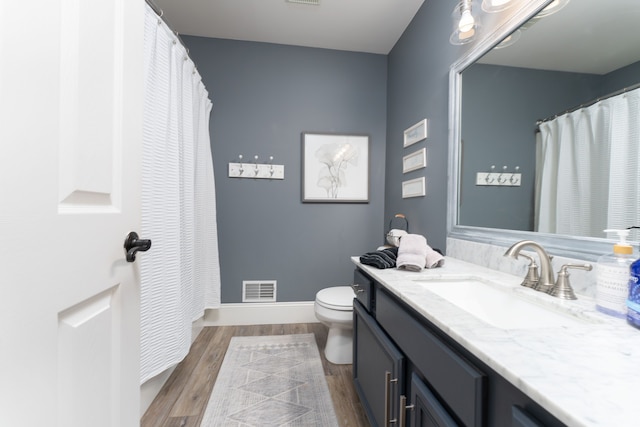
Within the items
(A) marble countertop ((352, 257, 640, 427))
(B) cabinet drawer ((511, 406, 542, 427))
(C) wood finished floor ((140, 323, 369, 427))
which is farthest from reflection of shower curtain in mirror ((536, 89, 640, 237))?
(C) wood finished floor ((140, 323, 369, 427))

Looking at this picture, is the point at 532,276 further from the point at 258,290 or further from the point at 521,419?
the point at 258,290

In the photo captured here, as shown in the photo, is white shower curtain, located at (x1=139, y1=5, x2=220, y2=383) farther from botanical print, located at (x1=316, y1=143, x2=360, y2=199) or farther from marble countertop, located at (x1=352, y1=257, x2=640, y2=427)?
marble countertop, located at (x1=352, y1=257, x2=640, y2=427)

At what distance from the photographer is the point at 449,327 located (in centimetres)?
59

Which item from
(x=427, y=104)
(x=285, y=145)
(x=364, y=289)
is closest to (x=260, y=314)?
(x=364, y=289)

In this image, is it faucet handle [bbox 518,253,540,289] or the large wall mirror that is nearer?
the large wall mirror

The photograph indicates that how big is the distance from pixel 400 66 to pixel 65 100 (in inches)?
90.6

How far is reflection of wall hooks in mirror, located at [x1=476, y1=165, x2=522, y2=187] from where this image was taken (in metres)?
1.11

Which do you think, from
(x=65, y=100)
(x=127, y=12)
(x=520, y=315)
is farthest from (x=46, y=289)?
(x=520, y=315)

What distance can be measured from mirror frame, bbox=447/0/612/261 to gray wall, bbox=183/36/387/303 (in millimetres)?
1054

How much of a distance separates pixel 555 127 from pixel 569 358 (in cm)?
86

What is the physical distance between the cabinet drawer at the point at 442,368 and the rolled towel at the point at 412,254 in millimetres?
262

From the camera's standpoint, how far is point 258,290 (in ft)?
7.80

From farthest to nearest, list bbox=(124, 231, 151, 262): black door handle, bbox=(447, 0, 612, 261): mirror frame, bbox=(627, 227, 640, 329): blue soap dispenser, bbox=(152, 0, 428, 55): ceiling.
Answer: bbox=(152, 0, 428, 55): ceiling → bbox=(447, 0, 612, 261): mirror frame → bbox=(124, 231, 151, 262): black door handle → bbox=(627, 227, 640, 329): blue soap dispenser

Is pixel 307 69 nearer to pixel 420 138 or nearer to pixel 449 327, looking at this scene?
pixel 420 138
